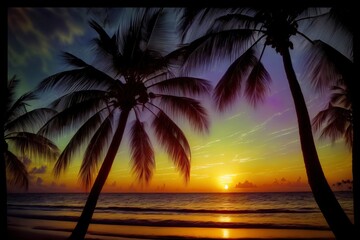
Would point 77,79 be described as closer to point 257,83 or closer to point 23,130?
point 23,130

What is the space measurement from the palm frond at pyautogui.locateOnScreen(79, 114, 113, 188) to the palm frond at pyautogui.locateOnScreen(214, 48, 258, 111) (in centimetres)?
205

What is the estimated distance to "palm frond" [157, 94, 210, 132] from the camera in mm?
5641

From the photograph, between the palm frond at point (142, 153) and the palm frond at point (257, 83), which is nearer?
the palm frond at point (257, 83)

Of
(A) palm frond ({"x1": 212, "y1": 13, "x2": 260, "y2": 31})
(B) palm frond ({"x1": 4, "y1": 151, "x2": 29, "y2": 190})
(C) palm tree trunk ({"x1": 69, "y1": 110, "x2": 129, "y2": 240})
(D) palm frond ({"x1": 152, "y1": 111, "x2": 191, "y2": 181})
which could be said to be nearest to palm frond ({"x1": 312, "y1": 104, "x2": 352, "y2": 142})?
(A) palm frond ({"x1": 212, "y1": 13, "x2": 260, "y2": 31})

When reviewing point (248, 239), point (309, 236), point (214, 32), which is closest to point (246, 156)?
point (248, 239)

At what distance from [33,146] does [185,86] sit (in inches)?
152

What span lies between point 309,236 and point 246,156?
2.69 meters

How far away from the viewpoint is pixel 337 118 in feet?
24.5

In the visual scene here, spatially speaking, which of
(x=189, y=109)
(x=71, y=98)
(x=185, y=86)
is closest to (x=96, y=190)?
(x=71, y=98)

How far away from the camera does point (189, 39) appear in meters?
4.96

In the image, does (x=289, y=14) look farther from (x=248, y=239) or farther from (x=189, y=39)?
(x=248, y=239)

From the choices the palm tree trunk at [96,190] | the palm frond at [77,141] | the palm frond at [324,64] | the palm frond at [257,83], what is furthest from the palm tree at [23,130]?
the palm frond at [324,64]

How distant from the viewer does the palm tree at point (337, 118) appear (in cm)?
740

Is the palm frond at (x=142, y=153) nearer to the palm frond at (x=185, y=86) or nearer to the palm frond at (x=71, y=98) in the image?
the palm frond at (x=185, y=86)
